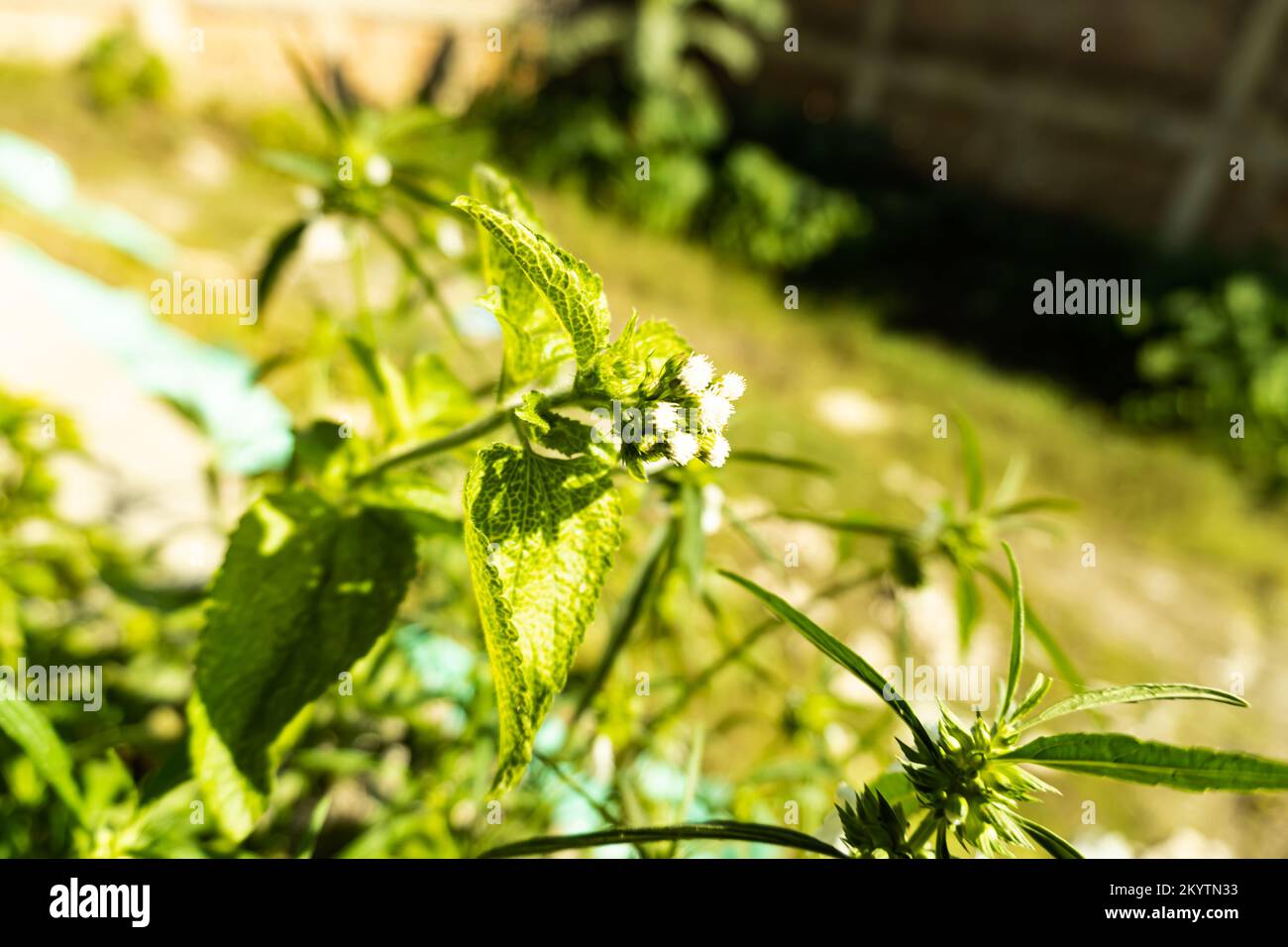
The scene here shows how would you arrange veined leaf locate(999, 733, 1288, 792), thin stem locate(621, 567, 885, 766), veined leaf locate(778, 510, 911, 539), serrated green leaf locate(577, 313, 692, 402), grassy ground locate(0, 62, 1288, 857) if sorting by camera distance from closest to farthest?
veined leaf locate(999, 733, 1288, 792) < serrated green leaf locate(577, 313, 692, 402) < veined leaf locate(778, 510, 911, 539) < thin stem locate(621, 567, 885, 766) < grassy ground locate(0, 62, 1288, 857)

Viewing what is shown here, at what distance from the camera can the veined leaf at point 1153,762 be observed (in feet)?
1.65

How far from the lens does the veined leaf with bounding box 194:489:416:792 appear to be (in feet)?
2.35

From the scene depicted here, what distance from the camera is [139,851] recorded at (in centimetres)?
81

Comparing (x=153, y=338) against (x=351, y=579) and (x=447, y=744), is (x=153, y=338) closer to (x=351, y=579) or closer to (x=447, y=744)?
(x=447, y=744)

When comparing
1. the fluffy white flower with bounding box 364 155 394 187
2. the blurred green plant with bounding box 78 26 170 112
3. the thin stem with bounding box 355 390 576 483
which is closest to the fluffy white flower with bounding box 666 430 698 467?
the thin stem with bounding box 355 390 576 483

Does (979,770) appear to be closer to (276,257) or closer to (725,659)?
(725,659)

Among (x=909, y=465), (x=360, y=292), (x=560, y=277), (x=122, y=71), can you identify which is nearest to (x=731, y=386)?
(x=560, y=277)

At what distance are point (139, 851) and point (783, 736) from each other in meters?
0.71

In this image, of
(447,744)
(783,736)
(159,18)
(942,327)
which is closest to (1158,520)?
(942,327)

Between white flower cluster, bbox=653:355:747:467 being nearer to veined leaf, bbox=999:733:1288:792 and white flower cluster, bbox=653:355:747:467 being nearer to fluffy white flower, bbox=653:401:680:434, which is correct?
fluffy white flower, bbox=653:401:680:434

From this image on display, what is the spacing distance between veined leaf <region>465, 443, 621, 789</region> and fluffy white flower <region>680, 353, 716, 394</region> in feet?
0.32

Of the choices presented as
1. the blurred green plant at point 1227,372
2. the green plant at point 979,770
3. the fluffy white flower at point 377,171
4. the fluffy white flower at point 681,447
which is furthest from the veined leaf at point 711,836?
the blurred green plant at point 1227,372

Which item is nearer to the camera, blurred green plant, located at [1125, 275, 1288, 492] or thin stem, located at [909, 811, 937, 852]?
thin stem, located at [909, 811, 937, 852]

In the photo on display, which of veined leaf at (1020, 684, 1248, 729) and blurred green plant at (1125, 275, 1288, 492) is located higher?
blurred green plant at (1125, 275, 1288, 492)
